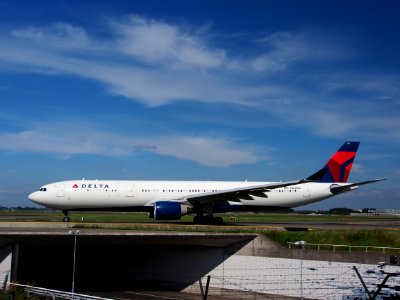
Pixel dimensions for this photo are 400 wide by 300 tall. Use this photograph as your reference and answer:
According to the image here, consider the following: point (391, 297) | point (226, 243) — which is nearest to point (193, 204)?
point (226, 243)

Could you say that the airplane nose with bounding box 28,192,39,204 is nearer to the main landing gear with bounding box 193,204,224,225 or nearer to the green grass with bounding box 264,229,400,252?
the main landing gear with bounding box 193,204,224,225

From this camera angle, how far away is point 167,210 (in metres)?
36.4

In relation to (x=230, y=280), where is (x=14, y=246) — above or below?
above

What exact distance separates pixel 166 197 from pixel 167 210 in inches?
135

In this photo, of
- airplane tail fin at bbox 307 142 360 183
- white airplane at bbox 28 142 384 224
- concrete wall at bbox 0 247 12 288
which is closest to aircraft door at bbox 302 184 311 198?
white airplane at bbox 28 142 384 224

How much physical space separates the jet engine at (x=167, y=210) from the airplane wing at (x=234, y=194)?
142 cm

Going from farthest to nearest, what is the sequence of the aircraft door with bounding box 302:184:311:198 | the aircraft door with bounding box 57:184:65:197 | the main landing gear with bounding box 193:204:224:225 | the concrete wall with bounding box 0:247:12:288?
1. the aircraft door with bounding box 302:184:311:198
2. the main landing gear with bounding box 193:204:224:225
3. the aircraft door with bounding box 57:184:65:197
4. the concrete wall with bounding box 0:247:12:288

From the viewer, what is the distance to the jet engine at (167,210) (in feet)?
119

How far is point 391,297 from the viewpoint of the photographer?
22891 mm

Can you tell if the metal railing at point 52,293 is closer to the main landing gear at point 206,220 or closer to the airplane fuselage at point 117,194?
the airplane fuselage at point 117,194

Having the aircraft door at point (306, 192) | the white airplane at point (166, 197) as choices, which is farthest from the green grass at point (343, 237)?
the aircraft door at point (306, 192)

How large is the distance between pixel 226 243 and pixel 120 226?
300 inches

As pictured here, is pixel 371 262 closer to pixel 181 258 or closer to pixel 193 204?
pixel 181 258

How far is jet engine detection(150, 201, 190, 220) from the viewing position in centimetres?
3631
